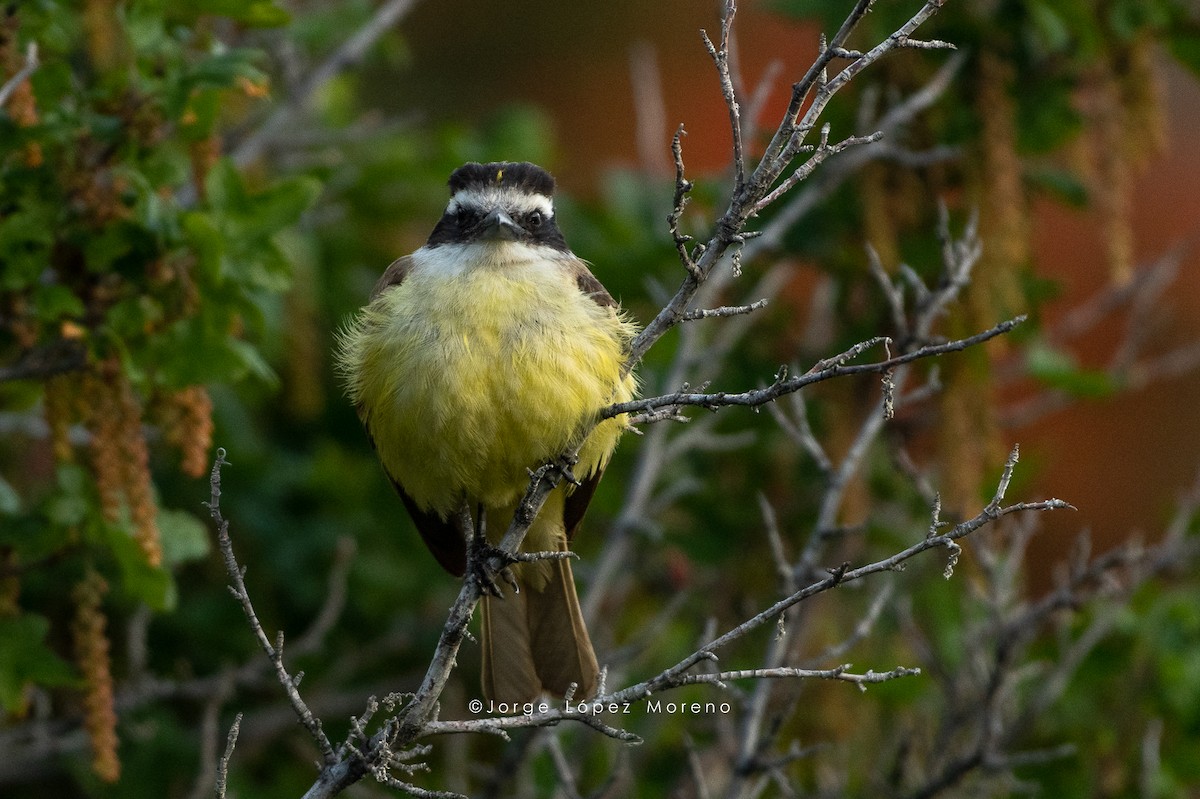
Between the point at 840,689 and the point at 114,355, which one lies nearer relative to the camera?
the point at 114,355

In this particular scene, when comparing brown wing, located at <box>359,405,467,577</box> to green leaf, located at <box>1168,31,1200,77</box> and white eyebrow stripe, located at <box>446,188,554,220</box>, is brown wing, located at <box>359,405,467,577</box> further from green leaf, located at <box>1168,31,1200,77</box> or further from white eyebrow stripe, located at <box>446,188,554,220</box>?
green leaf, located at <box>1168,31,1200,77</box>

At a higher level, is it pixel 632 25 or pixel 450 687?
pixel 632 25

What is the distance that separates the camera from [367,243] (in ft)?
20.6

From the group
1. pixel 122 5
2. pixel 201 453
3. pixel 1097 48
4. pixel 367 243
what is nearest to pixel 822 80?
pixel 201 453

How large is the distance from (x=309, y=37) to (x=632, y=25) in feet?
22.4

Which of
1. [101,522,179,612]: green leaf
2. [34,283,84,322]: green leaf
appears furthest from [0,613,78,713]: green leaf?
[34,283,84,322]: green leaf

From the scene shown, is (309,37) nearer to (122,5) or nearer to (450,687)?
(122,5)

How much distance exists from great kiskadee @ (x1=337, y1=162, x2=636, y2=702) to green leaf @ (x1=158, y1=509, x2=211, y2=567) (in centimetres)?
54

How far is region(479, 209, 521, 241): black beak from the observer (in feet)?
14.1

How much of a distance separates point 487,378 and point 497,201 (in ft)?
2.73

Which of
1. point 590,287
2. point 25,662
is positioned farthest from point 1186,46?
point 25,662

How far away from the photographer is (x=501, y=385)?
3861 mm

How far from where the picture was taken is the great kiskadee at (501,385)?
3.88 m

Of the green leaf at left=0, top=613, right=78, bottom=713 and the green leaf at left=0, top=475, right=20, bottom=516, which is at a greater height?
the green leaf at left=0, top=475, right=20, bottom=516
